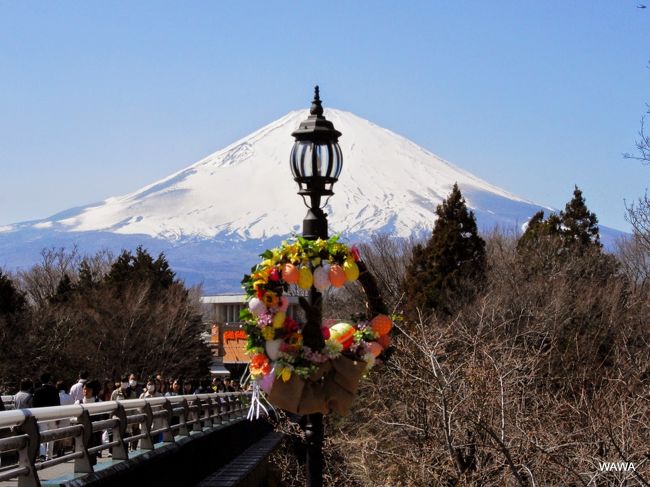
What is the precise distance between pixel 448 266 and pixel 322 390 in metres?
54.3

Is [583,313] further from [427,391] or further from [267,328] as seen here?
[267,328]

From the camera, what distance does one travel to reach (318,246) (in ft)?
42.5

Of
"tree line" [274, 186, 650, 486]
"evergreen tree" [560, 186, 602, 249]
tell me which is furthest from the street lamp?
"evergreen tree" [560, 186, 602, 249]

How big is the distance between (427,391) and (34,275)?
4010 inches

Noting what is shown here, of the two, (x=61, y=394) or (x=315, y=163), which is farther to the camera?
(x=61, y=394)

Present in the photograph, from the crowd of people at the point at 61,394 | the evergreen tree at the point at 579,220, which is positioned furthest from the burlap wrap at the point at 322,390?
the evergreen tree at the point at 579,220

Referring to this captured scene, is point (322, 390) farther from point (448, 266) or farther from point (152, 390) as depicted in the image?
point (448, 266)

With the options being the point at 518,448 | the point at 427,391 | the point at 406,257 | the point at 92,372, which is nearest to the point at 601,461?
the point at 518,448

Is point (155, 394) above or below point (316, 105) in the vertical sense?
below

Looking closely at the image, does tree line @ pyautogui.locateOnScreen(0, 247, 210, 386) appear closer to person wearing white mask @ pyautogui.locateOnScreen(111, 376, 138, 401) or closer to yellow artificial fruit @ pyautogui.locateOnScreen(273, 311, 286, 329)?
person wearing white mask @ pyautogui.locateOnScreen(111, 376, 138, 401)

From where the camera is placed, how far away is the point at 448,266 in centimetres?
6669

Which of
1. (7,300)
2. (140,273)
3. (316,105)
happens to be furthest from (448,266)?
(316,105)

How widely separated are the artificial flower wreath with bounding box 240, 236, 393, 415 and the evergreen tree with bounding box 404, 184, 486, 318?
154 ft

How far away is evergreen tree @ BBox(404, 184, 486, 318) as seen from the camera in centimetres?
6241
